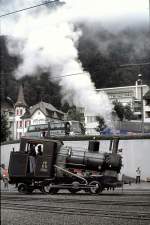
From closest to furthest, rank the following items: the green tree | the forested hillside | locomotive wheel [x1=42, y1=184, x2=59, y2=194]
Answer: the forested hillside
the green tree
locomotive wheel [x1=42, y1=184, x2=59, y2=194]

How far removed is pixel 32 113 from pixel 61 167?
16.7 ft

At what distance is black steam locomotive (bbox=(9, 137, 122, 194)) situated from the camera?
1711 cm

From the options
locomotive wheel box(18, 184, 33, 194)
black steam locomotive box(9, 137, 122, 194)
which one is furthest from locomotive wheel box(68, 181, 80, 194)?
locomotive wheel box(18, 184, 33, 194)

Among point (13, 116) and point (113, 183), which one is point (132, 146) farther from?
point (13, 116)

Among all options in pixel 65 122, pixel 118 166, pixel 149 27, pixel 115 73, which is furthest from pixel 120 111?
pixel 149 27

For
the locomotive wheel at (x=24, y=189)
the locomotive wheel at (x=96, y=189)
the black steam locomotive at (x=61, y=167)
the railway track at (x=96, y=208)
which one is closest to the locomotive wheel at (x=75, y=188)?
the black steam locomotive at (x=61, y=167)

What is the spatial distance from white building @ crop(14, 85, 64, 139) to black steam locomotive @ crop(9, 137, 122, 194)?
2784 millimetres

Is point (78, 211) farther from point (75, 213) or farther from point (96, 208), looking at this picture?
point (96, 208)

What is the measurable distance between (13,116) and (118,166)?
569 cm

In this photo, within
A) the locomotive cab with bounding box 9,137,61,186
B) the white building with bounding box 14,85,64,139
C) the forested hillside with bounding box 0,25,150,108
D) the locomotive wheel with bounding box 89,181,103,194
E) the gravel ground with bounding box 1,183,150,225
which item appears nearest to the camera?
the gravel ground with bounding box 1,183,150,225

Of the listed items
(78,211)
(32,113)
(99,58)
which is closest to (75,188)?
(32,113)

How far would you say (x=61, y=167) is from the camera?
57.9ft

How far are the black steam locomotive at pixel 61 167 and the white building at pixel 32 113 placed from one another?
2784 millimetres

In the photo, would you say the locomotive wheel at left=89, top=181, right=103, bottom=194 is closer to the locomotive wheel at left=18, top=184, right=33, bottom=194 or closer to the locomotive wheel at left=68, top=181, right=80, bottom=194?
the locomotive wheel at left=68, top=181, right=80, bottom=194
